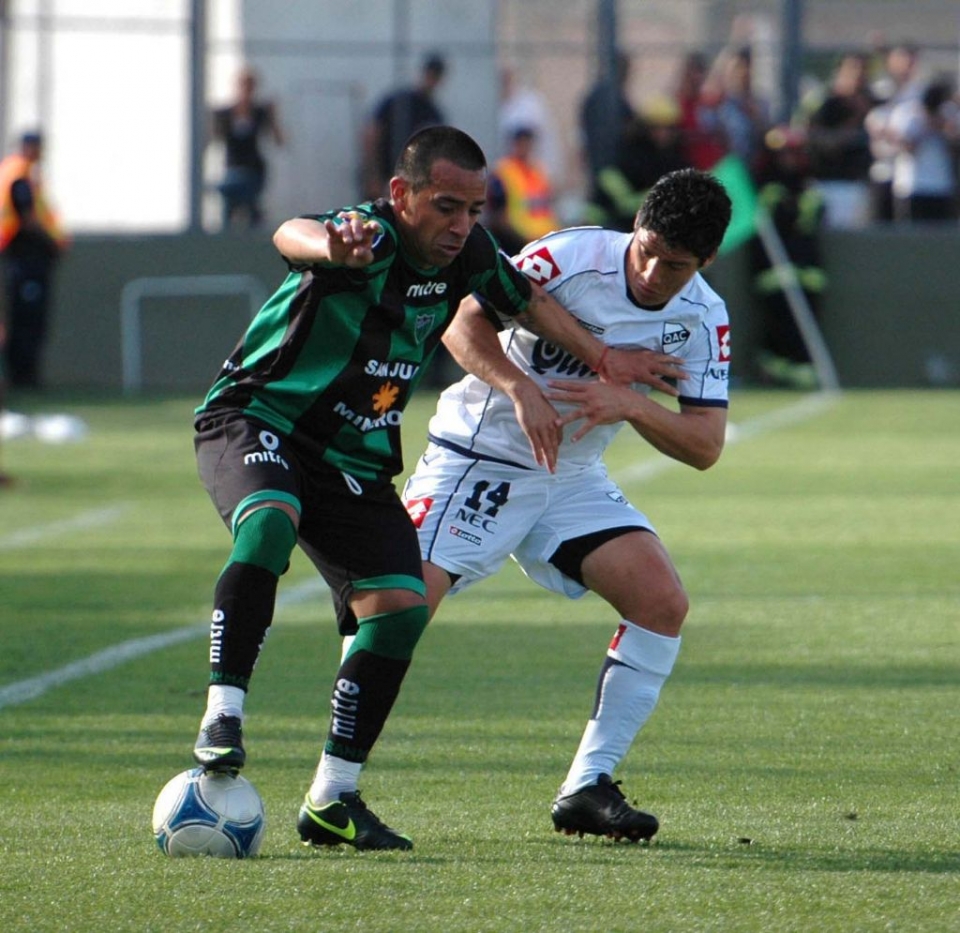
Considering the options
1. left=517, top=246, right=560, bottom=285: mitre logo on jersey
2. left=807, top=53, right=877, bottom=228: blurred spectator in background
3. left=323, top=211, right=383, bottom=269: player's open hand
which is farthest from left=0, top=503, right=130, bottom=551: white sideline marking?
left=807, top=53, right=877, bottom=228: blurred spectator in background

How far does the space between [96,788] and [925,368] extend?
18.9m

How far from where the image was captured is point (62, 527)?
41.1 ft

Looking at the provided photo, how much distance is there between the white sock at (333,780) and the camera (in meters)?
5.03

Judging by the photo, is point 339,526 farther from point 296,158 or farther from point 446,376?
point 296,158

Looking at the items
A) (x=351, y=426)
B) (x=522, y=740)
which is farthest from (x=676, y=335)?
(x=522, y=740)

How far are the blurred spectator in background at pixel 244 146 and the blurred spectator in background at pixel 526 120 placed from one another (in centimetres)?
268

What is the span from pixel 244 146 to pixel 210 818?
19017 mm

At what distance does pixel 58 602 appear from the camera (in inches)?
380

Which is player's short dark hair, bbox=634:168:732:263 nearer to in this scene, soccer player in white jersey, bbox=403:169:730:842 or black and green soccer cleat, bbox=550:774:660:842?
soccer player in white jersey, bbox=403:169:730:842

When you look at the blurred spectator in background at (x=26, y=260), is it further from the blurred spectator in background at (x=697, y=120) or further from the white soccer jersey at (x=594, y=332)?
the white soccer jersey at (x=594, y=332)

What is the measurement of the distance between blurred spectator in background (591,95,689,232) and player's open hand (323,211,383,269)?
1738cm

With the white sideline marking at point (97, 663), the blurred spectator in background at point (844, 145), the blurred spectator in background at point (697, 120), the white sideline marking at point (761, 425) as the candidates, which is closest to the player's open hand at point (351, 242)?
the white sideline marking at point (97, 663)

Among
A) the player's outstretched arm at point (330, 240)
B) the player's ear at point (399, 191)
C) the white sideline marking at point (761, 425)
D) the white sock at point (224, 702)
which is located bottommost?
the white sideline marking at point (761, 425)

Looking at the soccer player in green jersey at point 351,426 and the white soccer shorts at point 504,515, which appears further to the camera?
the white soccer shorts at point 504,515
